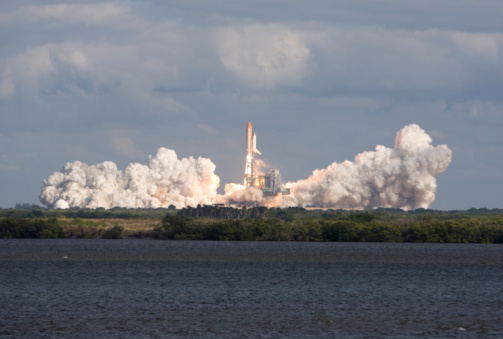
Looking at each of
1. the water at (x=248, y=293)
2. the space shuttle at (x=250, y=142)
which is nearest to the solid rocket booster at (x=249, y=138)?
the space shuttle at (x=250, y=142)

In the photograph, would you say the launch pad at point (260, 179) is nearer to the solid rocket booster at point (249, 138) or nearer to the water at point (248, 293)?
the solid rocket booster at point (249, 138)

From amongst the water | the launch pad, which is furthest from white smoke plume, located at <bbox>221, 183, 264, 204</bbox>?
the water

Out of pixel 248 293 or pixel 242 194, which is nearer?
pixel 248 293

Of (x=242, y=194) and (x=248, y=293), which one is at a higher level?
(x=242, y=194)

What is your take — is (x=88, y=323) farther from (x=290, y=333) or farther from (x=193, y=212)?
(x=193, y=212)

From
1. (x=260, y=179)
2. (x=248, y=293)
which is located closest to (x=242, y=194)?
(x=260, y=179)

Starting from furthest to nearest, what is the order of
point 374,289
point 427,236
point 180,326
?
point 427,236 < point 374,289 < point 180,326

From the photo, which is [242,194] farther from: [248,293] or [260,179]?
[248,293]

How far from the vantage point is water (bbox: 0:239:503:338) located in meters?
32.2

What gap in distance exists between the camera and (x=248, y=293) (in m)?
44.0

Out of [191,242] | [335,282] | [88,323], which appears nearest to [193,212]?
[191,242]

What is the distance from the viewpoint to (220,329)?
3206 cm

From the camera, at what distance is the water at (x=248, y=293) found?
32250 mm

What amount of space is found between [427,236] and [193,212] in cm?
5119
